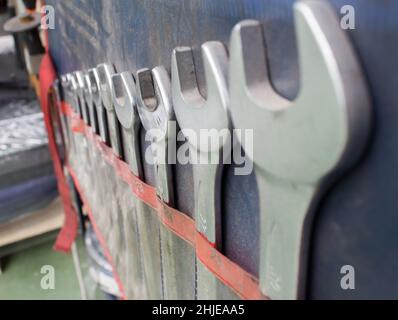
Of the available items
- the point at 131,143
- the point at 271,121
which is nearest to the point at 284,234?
the point at 271,121

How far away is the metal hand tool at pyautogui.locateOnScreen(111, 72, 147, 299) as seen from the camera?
1.76 ft

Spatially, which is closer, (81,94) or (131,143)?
(131,143)

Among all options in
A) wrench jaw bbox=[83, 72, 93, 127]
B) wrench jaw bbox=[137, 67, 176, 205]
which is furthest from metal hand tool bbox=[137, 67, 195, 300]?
wrench jaw bbox=[83, 72, 93, 127]

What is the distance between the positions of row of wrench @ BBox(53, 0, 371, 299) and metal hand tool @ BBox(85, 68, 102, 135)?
6.8 inches

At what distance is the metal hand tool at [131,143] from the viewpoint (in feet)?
1.76

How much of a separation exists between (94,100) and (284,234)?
52cm

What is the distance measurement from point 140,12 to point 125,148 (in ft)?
0.78

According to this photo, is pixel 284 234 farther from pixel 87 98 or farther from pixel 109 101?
pixel 87 98

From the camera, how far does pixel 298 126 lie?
26 cm

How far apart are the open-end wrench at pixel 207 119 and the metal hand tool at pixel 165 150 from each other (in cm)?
4

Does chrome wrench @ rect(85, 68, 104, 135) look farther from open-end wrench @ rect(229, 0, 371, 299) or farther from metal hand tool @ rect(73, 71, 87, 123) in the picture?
open-end wrench @ rect(229, 0, 371, 299)

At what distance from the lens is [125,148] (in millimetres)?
666

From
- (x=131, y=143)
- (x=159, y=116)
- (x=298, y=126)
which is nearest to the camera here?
(x=298, y=126)

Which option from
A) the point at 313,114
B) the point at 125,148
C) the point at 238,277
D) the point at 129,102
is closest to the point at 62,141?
the point at 125,148
